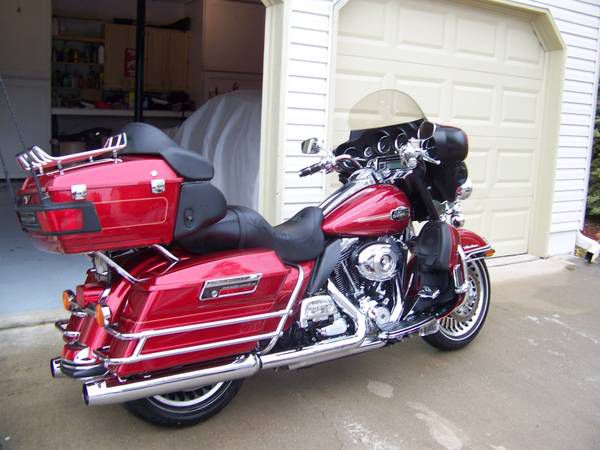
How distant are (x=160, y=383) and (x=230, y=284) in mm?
481

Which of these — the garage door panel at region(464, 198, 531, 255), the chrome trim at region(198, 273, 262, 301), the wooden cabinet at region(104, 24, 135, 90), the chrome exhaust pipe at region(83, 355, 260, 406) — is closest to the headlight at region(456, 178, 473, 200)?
the chrome trim at region(198, 273, 262, 301)

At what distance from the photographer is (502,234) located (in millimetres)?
6328

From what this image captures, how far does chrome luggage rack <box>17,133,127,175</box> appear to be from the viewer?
2.20 m

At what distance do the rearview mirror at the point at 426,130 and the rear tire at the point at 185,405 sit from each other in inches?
59.1

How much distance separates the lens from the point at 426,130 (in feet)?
9.98

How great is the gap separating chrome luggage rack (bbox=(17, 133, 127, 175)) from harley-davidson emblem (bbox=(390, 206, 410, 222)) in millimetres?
1448

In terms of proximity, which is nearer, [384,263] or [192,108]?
[384,263]

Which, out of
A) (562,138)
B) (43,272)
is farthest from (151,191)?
(562,138)

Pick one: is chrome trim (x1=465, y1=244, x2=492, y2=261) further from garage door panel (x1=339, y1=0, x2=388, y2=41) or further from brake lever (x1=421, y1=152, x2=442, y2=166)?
garage door panel (x1=339, y1=0, x2=388, y2=41)

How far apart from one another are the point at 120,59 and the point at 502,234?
705cm

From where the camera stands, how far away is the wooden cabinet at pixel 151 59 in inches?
400

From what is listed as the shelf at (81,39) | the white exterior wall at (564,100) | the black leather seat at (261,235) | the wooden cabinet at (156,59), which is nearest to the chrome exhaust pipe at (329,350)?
the black leather seat at (261,235)

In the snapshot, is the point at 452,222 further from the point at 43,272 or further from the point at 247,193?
the point at 43,272

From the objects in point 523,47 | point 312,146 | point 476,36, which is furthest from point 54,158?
point 523,47
